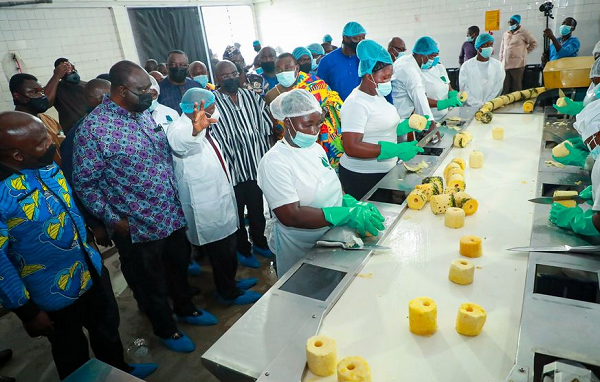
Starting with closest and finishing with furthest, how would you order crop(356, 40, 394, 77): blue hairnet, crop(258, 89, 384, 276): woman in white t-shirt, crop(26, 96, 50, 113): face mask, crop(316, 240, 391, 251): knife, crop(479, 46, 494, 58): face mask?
crop(316, 240, 391, 251): knife, crop(258, 89, 384, 276): woman in white t-shirt, crop(356, 40, 394, 77): blue hairnet, crop(26, 96, 50, 113): face mask, crop(479, 46, 494, 58): face mask

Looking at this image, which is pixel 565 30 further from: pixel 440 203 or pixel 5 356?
pixel 5 356

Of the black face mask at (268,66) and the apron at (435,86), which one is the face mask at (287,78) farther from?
the apron at (435,86)

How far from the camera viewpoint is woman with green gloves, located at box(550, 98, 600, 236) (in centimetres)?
165

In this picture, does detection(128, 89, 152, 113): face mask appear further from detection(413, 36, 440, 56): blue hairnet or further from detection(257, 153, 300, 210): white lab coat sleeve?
detection(413, 36, 440, 56): blue hairnet

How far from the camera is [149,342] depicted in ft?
9.52

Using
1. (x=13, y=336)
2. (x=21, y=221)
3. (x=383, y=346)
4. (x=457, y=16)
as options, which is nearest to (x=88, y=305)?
(x=21, y=221)

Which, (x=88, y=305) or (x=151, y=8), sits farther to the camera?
(x=151, y=8)

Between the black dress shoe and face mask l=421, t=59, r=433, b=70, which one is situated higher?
face mask l=421, t=59, r=433, b=70

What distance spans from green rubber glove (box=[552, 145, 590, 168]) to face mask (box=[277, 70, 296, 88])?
2.46 meters

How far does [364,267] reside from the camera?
5.48 ft

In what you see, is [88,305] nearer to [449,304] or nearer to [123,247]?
[123,247]

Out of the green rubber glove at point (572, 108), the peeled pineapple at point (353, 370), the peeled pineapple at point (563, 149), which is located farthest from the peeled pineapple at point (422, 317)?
the green rubber glove at point (572, 108)

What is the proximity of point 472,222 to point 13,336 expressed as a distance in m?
3.61

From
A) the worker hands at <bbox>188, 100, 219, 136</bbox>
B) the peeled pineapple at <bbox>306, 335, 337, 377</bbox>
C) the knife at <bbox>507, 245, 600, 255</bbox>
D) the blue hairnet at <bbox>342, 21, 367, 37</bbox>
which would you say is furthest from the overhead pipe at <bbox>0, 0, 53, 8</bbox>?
the knife at <bbox>507, 245, 600, 255</bbox>
